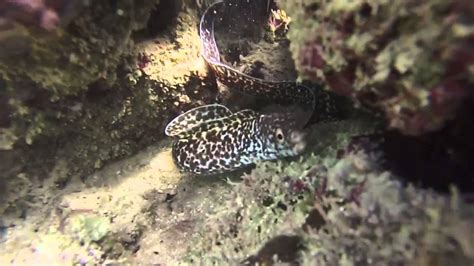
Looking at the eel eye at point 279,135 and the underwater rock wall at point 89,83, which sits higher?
the underwater rock wall at point 89,83

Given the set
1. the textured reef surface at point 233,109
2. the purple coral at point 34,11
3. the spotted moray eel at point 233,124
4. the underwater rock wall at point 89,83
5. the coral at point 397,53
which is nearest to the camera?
the coral at point 397,53

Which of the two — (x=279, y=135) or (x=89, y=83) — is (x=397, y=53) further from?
(x=89, y=83)

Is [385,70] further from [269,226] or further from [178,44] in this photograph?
[178,44]

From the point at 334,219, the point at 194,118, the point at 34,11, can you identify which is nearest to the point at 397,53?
the point at 334,219

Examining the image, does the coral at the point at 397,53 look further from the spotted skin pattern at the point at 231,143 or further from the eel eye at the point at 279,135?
the spotted skin pattern at the point at 231,143

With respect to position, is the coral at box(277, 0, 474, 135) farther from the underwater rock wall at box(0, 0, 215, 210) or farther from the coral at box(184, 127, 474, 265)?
the underwater rock wall at box(0, 0, 215, 210)

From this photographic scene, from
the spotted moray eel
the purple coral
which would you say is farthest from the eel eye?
the purple coral

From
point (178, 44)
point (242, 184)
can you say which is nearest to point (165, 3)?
point (178, 44)

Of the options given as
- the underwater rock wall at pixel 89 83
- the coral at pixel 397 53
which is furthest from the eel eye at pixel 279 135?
the coral at pixel 397 53
